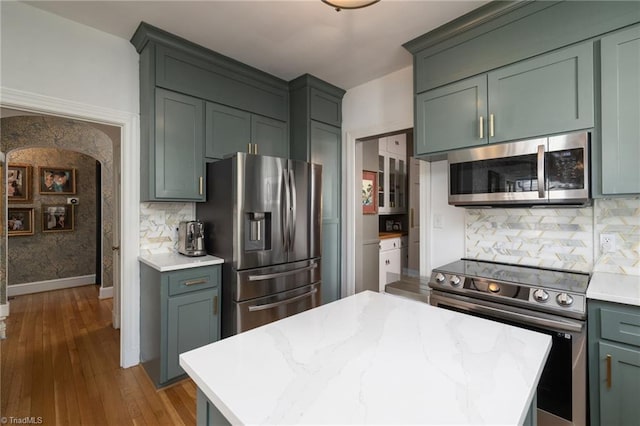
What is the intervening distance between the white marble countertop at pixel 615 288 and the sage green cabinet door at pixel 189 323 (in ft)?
7.74

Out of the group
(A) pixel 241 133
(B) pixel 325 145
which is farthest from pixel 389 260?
(A) pixel 241 133

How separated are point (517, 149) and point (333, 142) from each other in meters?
1.90

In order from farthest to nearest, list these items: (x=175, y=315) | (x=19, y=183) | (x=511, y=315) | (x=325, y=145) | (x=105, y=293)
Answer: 1. (x=19, y=183)
2. (x=105, y=293)
3. (x=325, y=145)
4. (x=175, y=315)
5. (x=511, y=315)

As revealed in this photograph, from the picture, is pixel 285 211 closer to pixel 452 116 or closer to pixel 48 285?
pixel 452 116

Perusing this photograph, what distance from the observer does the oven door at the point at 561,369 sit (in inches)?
59.2

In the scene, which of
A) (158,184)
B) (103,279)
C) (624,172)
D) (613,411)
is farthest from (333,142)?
(103,279)

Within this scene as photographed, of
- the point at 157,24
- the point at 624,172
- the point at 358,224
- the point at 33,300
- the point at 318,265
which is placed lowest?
the point at 33,300

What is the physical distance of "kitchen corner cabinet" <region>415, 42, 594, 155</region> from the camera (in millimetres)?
1685

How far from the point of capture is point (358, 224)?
3.47 meters

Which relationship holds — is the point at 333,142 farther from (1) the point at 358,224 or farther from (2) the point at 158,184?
(2) the point at 158,184

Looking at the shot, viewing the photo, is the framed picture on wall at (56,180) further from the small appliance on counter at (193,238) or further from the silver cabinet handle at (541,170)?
the silver cabinet handle at (541,170)

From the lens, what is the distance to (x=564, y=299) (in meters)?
1.54

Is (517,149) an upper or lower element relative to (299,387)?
upper

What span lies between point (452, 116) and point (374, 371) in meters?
1.93
